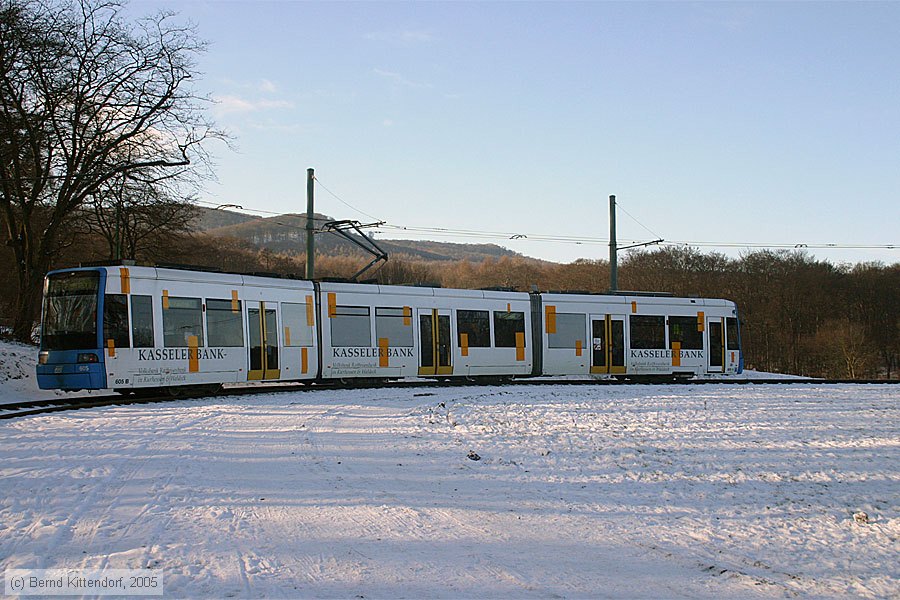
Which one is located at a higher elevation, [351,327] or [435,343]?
[351,327]

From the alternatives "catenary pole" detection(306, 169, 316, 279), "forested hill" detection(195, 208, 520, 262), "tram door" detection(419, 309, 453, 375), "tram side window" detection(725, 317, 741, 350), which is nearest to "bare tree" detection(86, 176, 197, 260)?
"forested hill" detection(195, 208, 520, 262)

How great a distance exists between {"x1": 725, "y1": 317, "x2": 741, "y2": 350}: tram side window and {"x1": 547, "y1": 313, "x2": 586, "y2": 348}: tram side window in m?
5.64

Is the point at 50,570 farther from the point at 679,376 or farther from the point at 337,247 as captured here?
the point at 337,247

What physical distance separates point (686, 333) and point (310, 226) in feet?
41.6

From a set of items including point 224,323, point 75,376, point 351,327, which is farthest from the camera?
point 351,327

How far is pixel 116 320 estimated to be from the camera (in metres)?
16.3

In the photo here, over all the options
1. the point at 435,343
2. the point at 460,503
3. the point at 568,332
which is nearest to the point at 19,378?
the point at 435,343

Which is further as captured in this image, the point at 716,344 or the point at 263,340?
the point at 716,344

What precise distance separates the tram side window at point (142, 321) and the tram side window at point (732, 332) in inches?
726

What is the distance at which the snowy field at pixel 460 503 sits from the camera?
18.3 ft

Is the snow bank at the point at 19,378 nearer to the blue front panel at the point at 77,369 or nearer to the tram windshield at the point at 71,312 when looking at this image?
the blue front panel at the point at 77,369

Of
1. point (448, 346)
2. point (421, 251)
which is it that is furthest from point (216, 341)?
point (421, 251)

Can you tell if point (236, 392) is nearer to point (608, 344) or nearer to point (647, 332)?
point (608, 344)

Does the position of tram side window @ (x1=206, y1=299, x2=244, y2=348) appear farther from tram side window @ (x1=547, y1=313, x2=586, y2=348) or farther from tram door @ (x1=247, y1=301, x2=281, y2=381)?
tram side window @ (x1=547, y1=313, x2=586, y2=348)
